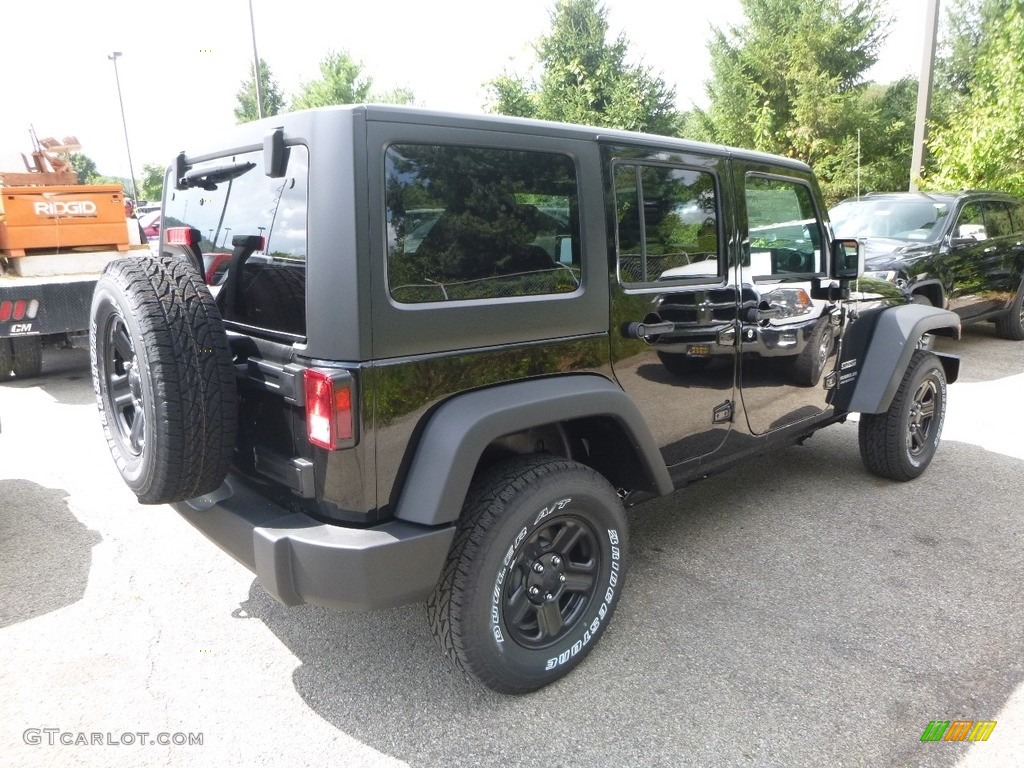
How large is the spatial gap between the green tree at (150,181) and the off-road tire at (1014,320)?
1841 inches

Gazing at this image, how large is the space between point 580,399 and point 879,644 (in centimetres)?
153

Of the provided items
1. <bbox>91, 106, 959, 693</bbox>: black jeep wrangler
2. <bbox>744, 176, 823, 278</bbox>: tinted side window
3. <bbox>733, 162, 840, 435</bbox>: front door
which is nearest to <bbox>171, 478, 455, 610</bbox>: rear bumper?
<bbox>91, 106, 959, 693</bbox>: black jeep wrangler

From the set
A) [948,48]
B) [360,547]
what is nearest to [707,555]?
[360,547]

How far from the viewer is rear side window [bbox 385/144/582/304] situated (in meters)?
2.17

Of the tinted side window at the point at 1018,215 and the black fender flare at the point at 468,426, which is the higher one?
the tinted side window at the point at 1018,215

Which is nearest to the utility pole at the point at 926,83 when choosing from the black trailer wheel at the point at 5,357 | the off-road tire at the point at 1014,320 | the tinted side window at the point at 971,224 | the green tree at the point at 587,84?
the off-road tire at the point at 1014,320

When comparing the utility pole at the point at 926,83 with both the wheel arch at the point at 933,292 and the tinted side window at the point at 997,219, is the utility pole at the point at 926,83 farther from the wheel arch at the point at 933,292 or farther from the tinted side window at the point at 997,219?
the wheel arch at the point at 933,292

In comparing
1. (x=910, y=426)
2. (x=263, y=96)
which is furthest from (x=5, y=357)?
(x=263, y=96)

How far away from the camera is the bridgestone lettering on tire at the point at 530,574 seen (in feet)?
7.63

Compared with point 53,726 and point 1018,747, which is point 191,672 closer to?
point 53,726

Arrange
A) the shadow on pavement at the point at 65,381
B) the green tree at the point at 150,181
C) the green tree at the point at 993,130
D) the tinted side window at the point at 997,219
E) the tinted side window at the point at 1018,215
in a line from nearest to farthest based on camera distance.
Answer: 1. the shadow on pavement at the point at 65,381
2. the tinted side window at the point at 997,219
3. the tinted side window at the point at 1018,215
4. the green tree at the point at 993,130
5. the green tree at the point at 150,181

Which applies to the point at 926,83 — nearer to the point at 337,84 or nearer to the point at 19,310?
the point at 19,310

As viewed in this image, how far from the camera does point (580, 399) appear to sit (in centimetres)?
250

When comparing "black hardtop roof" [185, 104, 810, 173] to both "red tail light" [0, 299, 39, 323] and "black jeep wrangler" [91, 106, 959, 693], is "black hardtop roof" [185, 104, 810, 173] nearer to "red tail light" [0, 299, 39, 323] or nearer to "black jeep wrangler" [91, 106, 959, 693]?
"black jeep wrangler" [91, 106, 959, 693]
